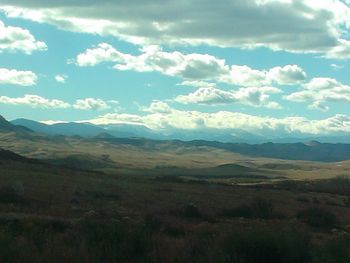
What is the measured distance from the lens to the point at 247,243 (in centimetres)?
1300

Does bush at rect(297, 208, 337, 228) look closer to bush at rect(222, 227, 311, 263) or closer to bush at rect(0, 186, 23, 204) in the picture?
bush at rect(0, 186, 23, 204)

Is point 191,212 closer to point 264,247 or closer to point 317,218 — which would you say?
point 317,218

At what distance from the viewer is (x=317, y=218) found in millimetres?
38938

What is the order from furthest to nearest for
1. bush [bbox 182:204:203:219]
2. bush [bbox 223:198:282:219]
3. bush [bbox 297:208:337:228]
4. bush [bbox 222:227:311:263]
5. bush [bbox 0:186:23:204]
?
1. bush [bbox 223:198:282:219]
2. bush [bbox 297:208:337:228]
3. bush [bbox 182:204:203:219]
4. bush [bbox 0:186:23:204]
5. bush [bbox 222:227:311:263]

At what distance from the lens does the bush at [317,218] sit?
1489 inches

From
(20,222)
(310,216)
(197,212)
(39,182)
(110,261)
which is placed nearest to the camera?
(110,261)

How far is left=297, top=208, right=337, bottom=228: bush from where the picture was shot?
37812 mm

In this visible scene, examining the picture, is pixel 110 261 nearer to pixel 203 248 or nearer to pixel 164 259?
pixel 164 259

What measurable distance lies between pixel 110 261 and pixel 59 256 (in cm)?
125

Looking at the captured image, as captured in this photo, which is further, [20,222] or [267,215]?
[267,215]

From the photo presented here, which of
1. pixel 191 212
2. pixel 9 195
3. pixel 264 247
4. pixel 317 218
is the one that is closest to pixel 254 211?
pixel 317 218

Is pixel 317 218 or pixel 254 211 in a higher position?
pixel 254 211

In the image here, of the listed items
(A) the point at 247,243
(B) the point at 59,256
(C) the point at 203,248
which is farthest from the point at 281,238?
(B) the point at 59,256

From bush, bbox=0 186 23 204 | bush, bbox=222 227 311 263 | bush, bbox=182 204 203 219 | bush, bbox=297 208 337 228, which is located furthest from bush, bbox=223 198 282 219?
bush, bbox=222 227 311 263
